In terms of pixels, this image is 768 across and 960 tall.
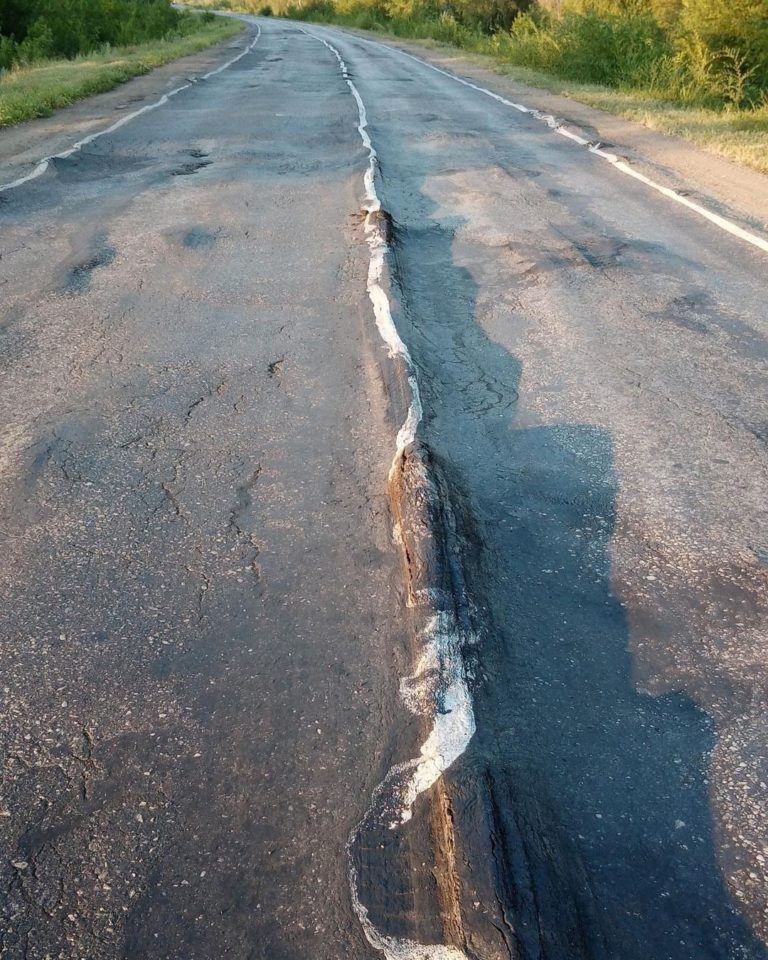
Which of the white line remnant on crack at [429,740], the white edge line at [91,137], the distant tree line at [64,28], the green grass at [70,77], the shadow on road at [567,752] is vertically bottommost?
the shadow on road at [567,752]

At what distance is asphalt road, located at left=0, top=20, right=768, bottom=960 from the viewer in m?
2.38

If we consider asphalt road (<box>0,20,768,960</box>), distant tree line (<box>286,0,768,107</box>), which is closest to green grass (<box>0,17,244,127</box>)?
asphalt road (<box>0,20,768,960</box>)

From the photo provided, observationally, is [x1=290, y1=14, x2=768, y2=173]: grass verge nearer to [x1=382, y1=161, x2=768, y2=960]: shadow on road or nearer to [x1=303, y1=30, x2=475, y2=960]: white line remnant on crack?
[x1=382, y1=161, x2=768, y2=960]: shadow on road

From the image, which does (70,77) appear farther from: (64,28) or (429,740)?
(429,740)

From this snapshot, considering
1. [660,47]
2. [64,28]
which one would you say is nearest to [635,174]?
[660,47]

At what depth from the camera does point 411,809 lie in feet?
8.53

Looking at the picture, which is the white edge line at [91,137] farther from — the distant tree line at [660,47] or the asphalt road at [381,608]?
the distant tree line at [660,47]

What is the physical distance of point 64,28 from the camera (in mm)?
24500

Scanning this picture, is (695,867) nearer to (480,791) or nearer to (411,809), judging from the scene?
(480,791)

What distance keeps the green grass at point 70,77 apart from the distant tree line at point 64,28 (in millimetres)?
587

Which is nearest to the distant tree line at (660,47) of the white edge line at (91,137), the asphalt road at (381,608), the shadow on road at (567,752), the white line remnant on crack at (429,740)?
the white edge line at (91,137)

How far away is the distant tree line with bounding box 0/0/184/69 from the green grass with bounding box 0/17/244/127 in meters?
0.59

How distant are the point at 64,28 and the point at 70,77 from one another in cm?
716

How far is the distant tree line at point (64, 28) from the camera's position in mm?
22281
